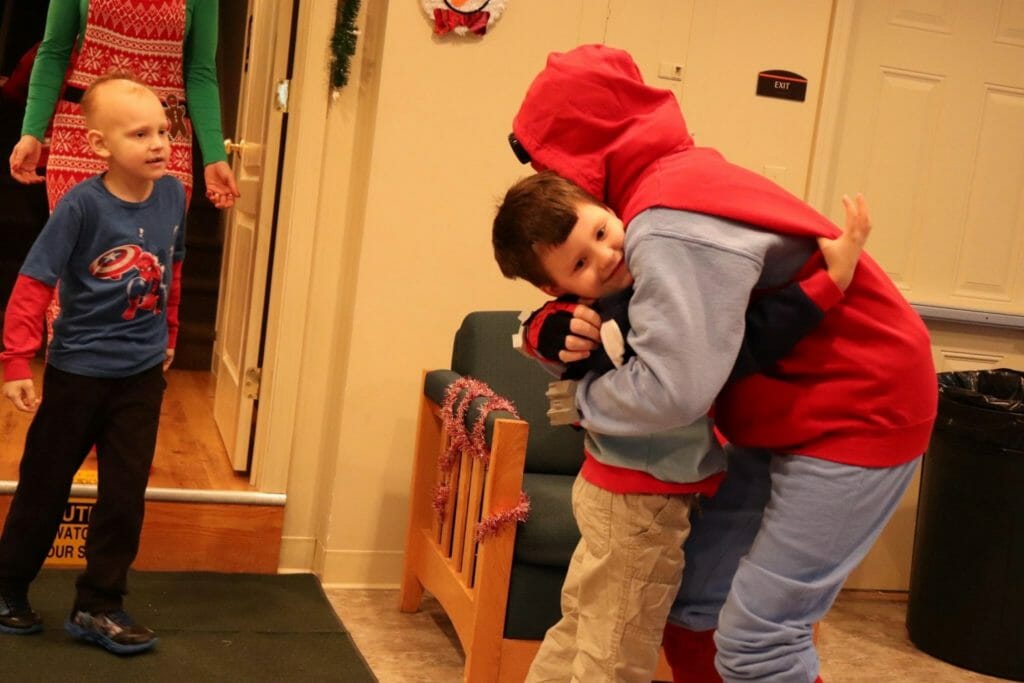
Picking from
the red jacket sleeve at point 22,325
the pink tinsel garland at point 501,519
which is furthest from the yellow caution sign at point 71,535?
the pink tinsel garland at point 501,519

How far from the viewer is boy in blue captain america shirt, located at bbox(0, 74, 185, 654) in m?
2.51

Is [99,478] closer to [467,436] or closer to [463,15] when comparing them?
[467,436]

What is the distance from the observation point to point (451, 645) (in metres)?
3.02

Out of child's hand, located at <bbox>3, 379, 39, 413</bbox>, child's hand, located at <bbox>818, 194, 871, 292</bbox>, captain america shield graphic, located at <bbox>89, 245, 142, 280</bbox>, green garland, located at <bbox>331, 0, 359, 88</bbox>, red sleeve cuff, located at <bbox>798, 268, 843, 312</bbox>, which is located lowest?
child's hand, located at <bbox>3, 379, 39, 413</bbox>

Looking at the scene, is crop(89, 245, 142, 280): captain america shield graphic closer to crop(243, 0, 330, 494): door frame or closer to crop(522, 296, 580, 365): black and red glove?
crop(243, 0, 330, 494): door frame

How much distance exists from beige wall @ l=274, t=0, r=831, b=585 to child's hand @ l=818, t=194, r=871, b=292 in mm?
1867

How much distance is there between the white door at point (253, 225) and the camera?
3.36 m

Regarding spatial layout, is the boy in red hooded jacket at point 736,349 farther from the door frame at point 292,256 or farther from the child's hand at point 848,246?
the door frame at point 292,256

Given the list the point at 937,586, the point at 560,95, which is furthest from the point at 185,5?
the point at 937,586

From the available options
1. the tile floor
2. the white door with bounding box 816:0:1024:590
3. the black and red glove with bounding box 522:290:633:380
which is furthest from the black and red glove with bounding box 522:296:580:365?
the white door with bounding box 816:0:1024:590

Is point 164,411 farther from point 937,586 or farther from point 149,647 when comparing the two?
point 937,586

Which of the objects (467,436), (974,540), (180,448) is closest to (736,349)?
(467,436)

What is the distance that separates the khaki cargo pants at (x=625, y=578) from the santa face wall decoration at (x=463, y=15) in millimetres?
1751

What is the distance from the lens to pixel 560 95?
1.66m
